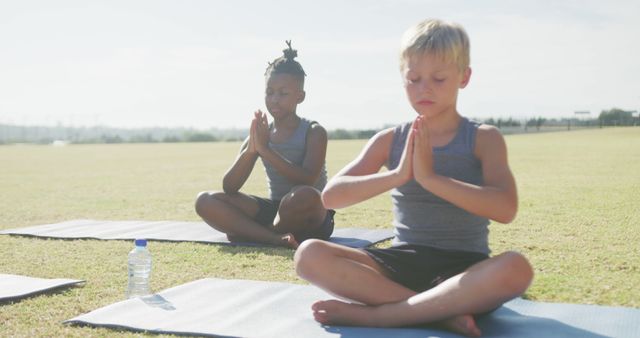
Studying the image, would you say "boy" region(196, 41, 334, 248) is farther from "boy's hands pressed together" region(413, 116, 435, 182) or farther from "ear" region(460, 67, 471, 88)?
"boy's hands pressed together" region(413, 116, 435, 182)

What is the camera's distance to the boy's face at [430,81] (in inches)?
138

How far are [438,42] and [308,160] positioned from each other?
9.66ft

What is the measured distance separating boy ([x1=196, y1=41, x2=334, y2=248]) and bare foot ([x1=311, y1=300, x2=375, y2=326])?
2.41 metres

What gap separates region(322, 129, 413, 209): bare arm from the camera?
3383 millimetres

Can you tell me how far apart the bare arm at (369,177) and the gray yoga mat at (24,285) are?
192 centimetres

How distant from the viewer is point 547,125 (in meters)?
61.3

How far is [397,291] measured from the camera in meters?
3.62

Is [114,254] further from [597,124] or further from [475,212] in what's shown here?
[597,124]

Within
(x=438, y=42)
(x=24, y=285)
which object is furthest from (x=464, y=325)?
(x=24, y=285)

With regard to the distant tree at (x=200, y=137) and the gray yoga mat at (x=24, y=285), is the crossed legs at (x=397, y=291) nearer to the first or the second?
the gray yoga mat at (x=24, y=285)

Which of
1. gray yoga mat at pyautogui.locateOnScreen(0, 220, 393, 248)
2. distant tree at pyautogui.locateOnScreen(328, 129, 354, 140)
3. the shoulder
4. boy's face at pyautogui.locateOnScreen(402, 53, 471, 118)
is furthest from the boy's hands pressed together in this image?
distant tree at pyautogui.locateOnScreen(328, 129, 354, 140)

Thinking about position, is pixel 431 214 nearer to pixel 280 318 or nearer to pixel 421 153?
pixel 421 153

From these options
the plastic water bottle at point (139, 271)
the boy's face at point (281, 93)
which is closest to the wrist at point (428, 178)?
the plastic water bottle at point (139, 271)

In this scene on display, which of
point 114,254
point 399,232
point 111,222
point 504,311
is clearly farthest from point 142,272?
point 111,222
